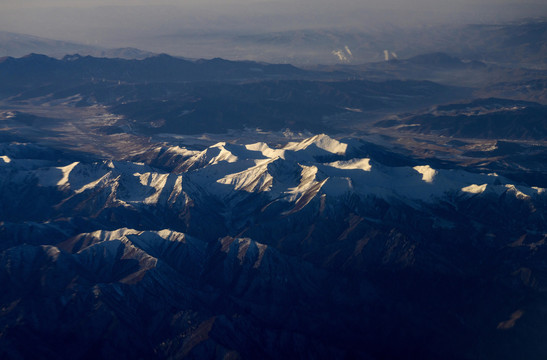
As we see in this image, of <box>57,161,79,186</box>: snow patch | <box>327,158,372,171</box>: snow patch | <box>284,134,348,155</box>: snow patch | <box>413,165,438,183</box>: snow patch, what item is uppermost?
<box>413,165,438,183</box>: snow patch

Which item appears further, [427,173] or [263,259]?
[427,173]

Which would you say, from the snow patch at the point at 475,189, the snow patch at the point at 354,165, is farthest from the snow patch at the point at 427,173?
the snow patch at the point at 354,165

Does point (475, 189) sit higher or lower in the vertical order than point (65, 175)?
higher

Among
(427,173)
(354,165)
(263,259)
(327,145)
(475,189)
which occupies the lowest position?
(327,145)

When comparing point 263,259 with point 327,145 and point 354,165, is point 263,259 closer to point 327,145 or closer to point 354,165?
point 354,165

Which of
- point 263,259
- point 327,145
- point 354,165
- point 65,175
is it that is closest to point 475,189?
point 354,165

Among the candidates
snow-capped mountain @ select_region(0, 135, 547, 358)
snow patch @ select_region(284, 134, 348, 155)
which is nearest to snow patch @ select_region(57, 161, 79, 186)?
snow-capped mountain @ select_region(0, 135, 547, 358)

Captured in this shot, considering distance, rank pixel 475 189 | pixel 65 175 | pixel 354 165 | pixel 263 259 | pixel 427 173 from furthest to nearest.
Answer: pixel 65 175, pixel 354 165, pixel 427 173, pixel 475 189, pixel 263 259

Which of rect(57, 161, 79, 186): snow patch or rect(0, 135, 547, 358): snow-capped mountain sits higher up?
rect(0, 135, 547, 358): snow-capped mountain

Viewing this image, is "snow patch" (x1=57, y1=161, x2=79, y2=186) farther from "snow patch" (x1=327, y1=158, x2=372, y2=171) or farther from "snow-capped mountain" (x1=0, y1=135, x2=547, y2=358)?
"snow patch" (x1=327, y1=158, x2=372, y2=171)

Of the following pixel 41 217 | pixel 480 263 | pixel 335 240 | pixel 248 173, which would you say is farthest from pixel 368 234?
pixel 41 217

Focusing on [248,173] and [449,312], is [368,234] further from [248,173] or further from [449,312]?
[248,173]

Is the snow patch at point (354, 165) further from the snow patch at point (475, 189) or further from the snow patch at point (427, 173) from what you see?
the snow patch at point (475, 189)
